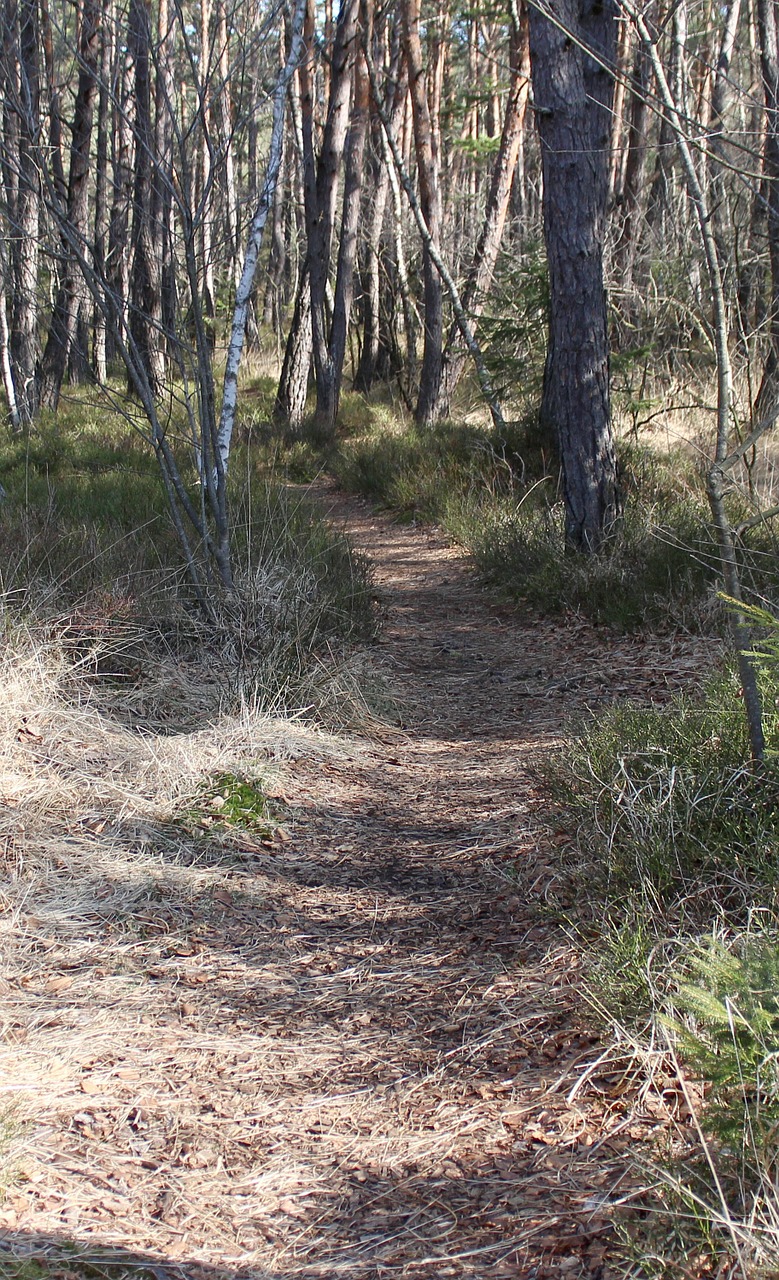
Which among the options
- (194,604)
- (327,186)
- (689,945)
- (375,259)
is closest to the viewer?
(689,945)

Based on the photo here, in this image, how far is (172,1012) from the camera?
2.97 m

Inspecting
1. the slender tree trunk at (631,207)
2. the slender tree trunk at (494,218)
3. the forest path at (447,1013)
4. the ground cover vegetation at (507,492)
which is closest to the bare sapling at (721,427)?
the ground cover vegetation at (507,492)

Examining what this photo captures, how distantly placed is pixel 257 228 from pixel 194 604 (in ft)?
6.74

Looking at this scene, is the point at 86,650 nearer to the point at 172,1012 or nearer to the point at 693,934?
the point at 172,1012

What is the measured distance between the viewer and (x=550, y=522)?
296 inches

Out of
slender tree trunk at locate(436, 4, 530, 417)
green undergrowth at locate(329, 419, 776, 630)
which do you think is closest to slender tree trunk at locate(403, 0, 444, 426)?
slender tree trunk at locate(436, 4, 530, 417)

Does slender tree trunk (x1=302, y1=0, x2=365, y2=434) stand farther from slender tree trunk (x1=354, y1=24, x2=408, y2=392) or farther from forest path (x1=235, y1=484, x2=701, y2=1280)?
forest path (x1=235, y1=484, x2=701, y2=1280)

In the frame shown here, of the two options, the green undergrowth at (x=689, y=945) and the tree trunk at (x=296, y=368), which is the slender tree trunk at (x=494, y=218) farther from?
the green undergrowth at (x=689, y=945)

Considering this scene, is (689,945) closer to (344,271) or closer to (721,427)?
(721,427)

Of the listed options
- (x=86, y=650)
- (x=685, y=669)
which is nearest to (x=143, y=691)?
(x=86, y=650)

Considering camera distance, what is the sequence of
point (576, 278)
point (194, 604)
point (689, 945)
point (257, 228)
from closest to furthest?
point (689, 945) < point (257, 228) < point (194, 604) < point (576, 278)

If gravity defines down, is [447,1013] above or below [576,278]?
below

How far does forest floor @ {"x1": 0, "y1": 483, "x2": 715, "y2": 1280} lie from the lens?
2.11 metres

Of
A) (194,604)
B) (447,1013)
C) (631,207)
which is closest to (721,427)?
(447,1013)
